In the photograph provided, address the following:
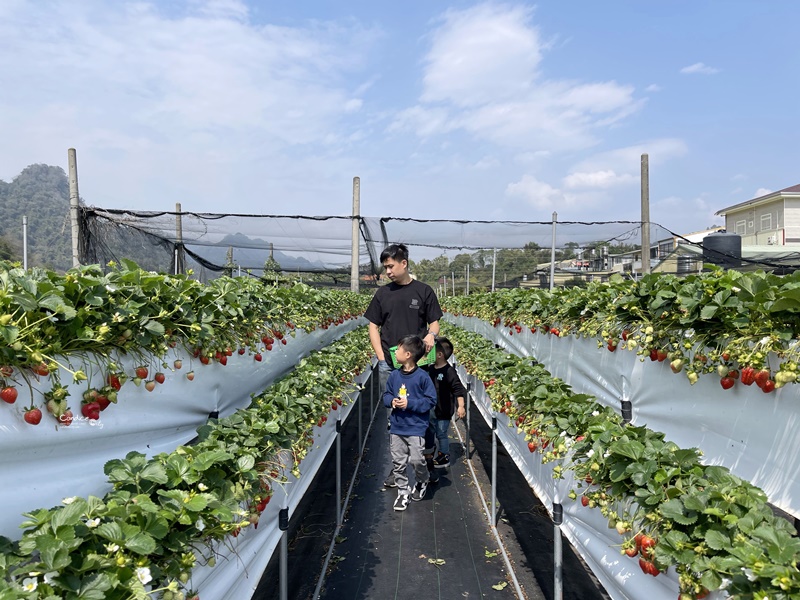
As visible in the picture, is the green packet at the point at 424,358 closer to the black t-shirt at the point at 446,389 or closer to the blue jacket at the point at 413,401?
the blue jacket at the point at 413,401

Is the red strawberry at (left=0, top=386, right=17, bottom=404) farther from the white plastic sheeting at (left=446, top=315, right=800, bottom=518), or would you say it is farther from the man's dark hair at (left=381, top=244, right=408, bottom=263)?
the man's dark hair at (left=381, top=244, right=408, bottom=263)

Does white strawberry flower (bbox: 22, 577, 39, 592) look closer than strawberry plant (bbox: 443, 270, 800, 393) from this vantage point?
Yes

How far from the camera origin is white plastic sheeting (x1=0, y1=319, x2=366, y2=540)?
5.57 ft

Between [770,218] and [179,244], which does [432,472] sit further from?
[770,218]

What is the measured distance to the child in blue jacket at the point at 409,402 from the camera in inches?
164

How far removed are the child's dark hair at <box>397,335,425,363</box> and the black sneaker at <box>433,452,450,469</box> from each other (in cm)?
185

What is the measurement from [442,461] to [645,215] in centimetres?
733

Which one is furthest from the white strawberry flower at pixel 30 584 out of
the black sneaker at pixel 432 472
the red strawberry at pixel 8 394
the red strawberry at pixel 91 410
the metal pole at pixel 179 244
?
the metal pole at pixel 179 244

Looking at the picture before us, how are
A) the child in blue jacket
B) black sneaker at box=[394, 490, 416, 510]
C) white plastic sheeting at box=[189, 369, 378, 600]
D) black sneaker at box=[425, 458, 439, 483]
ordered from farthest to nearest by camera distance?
1. black sneaker at box=[425, 458, 439, 483]
2. black sneaker at box=[394, 490, 416, 510]
3. the child in blue jacket
4. white plastic sheeting at box=[189, 369, 378, 600]

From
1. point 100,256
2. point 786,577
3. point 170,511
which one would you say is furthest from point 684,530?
point 100,256

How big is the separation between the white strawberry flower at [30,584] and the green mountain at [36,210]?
63.9ft

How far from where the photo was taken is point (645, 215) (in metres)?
10.3

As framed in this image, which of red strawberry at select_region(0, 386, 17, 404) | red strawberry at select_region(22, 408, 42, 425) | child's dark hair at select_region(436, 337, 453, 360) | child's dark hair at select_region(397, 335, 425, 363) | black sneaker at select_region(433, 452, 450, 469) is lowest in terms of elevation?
black sneaker at select_region(433, 452, 450, 469)

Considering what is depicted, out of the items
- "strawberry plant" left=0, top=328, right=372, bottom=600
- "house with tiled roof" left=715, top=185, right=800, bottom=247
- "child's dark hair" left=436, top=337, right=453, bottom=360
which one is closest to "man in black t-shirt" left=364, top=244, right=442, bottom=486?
"child's dark hair" left=436, top=337, right=453, bottom=360
